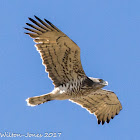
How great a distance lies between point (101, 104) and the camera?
1443 centimetres

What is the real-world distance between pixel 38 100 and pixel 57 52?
1673 millimetres

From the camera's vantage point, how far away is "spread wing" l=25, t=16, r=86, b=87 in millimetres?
11906

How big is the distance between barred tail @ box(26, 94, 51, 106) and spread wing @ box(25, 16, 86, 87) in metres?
0.49

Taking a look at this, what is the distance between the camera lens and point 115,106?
14375 mm

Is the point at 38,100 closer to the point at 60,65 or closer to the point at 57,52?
the point at 60,65

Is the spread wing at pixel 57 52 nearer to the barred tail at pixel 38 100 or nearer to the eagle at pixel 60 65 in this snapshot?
the eagle at pixel 60 65

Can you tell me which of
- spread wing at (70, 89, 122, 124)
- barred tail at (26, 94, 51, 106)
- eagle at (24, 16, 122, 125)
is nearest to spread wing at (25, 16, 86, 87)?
eagle at (24, 16, 122, 125)

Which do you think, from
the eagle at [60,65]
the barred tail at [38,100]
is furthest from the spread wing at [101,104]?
the barred tail at [38,100]

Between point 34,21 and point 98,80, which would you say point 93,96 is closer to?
point 98,80

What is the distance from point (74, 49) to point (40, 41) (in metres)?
1.06

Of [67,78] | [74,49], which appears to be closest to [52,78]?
[67,78]

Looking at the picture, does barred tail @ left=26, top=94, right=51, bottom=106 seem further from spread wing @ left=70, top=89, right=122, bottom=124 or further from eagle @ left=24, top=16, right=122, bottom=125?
spread wing @ left=70, top=89, right=122, bottom=124

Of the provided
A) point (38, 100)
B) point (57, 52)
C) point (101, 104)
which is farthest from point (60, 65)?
point (101, 104)

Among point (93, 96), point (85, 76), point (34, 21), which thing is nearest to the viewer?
point (34, 21)
